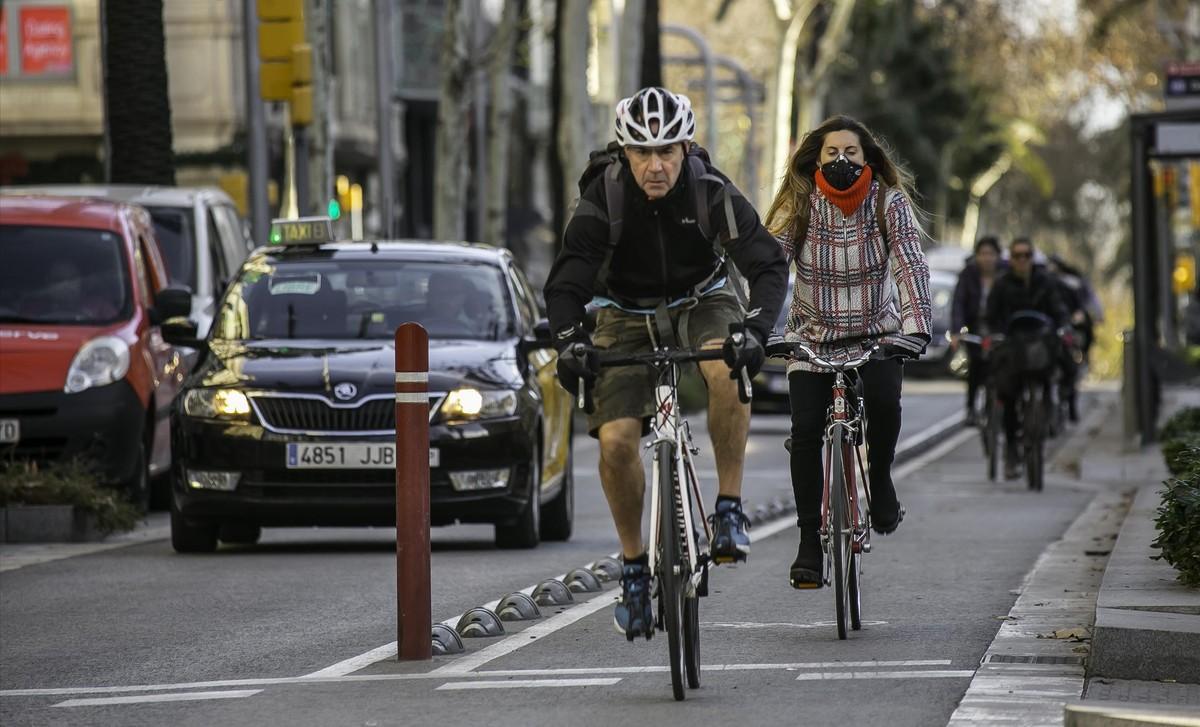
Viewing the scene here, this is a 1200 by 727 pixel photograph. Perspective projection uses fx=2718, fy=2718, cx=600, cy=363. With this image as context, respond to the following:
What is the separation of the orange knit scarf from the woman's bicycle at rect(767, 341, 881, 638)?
507 millimetres

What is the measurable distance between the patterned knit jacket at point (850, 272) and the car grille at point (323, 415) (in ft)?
13.3

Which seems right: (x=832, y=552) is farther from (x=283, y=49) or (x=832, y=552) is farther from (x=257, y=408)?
(x=283, y=49)

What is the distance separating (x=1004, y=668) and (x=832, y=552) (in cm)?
107

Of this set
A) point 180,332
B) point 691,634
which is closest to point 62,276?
point 180,332

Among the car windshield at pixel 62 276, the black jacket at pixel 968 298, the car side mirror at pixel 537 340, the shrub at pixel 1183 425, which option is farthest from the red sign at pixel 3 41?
the car side mirror at pixel 537 340

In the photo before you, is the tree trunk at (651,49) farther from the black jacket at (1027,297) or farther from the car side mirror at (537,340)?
the car side mirror at (537,340)

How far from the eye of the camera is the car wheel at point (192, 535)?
1387cm

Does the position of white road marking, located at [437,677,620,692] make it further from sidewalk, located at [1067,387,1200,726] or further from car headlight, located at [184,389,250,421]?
car headlight, located at [184,389,250,421]

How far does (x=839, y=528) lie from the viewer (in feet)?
30.2

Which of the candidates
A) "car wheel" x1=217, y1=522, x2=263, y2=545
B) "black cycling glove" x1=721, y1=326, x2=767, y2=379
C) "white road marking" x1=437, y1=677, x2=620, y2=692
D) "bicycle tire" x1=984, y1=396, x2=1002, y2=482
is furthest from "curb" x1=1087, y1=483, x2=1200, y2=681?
"bicycle tire" x1=984, y1=396, x2=1002, y2=482

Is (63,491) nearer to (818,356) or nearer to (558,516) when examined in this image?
(558,516)

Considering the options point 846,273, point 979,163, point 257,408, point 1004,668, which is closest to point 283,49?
point 257,408

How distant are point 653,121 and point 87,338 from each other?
27.3 ft

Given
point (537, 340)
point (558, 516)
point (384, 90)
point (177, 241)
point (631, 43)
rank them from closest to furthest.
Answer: point (537, 340), point (558, 516), point (177, 241), point (384, 90), point (631, 43)
